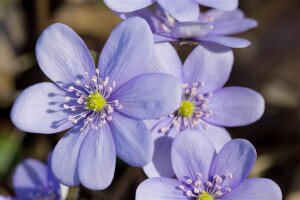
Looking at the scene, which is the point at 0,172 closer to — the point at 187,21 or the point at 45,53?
the point at 45,53

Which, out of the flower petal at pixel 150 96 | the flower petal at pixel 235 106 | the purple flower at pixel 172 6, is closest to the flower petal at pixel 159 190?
the flower petal at pixel 150 96

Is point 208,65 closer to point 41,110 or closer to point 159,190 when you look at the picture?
point 159,190

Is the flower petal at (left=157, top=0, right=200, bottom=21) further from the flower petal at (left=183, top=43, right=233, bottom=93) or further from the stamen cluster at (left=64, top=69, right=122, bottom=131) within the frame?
the stamen cluster at (left=64, top=69, right=122, bottom=131)

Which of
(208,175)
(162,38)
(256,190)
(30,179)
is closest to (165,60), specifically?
(162,38)

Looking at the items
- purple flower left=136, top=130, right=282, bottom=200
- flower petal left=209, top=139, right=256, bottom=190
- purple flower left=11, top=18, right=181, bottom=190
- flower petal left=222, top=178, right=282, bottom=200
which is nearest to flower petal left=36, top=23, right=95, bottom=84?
purple flower left=11, top=18, right=181, bottom=190

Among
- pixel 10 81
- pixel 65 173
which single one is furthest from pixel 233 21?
pixel 10 81

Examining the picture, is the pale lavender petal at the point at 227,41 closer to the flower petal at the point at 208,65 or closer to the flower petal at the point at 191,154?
the flower petal at the point at 208,65
